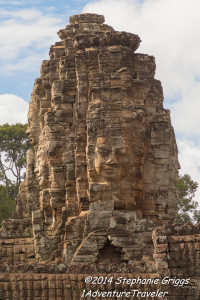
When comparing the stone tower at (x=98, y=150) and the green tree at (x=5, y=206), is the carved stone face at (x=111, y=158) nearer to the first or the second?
the stone tower at (x=98, y=150)

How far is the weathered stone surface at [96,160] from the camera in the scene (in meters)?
33.5

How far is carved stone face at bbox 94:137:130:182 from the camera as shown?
111 feet

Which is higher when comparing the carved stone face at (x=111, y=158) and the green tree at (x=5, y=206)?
the green tree at (x=5, y=206)

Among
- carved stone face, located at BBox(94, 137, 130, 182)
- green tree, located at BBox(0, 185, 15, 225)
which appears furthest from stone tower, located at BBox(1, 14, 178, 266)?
green tree, located at BBox(0, 185, 15, 225)

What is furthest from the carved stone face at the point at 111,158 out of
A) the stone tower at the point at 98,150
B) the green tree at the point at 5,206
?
the green tree at the point at 5,206

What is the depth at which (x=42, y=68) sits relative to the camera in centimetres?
4062

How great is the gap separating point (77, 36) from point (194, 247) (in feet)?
44.2

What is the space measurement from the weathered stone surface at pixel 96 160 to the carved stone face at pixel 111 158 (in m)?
0.04

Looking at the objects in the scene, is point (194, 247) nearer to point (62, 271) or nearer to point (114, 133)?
point (62, 271)

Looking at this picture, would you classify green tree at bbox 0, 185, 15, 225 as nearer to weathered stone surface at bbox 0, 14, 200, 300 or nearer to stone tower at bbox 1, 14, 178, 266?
weathered stone surface at bbox 0, 14, 200, 300

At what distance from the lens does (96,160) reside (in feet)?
112

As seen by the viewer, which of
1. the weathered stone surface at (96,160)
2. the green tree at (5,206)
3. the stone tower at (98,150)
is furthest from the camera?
the green tree at (5,206)

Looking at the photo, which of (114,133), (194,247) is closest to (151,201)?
(114,133)

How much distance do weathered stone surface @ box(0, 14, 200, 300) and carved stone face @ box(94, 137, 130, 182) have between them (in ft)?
0.12
